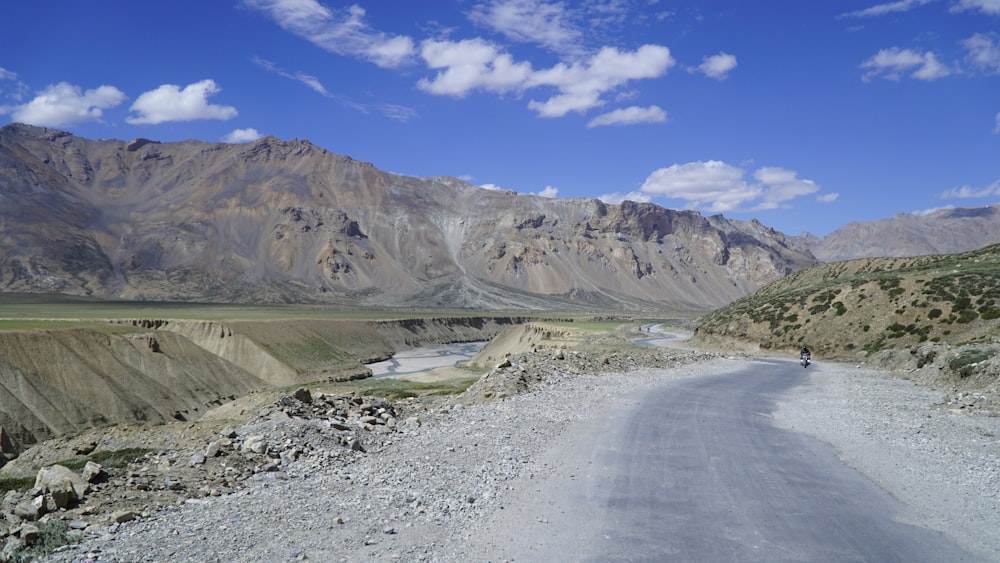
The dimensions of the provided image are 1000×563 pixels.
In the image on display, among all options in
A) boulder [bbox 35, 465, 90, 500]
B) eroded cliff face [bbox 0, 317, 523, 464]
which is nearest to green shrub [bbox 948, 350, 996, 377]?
boulder [bbox 35, 465, 90, 500]

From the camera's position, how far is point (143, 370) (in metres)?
55.8

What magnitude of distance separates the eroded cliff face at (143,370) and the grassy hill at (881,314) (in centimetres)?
4911

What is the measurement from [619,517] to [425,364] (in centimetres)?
9231

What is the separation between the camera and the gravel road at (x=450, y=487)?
877 centimetres

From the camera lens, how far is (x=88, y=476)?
10938 mm

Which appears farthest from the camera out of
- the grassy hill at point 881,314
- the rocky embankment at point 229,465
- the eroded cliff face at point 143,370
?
the grassy hill at point 881,314

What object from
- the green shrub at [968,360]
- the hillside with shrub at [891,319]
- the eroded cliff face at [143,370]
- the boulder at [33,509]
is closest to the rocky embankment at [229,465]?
the boulder at [33,509]

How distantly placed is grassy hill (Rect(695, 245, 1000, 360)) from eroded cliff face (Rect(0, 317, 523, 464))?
4911 centimetres

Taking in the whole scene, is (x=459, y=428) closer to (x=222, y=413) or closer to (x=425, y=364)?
(x=222, y=413)

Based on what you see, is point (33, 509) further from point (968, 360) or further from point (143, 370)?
point (143, 370)

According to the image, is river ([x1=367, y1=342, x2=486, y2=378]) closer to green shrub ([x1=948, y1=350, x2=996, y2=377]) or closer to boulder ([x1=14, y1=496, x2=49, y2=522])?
green shrub ([x1=948, y1=350, x2=996, y2=377])

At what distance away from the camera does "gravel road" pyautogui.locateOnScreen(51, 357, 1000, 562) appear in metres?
8.77

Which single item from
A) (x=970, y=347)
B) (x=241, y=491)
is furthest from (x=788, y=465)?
(x=970, y=347)

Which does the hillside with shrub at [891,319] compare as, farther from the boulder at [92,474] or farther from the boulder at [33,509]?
the boulder at [33,509]
